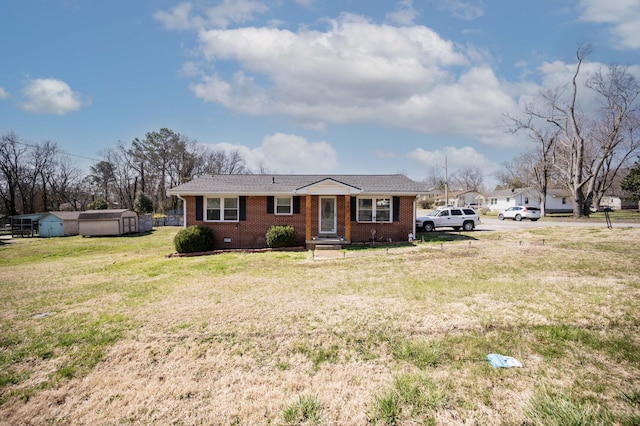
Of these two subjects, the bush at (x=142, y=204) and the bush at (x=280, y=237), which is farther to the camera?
the bush at (x=142, y=204)

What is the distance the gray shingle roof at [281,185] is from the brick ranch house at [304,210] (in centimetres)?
5

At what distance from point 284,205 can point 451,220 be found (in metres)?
12.3

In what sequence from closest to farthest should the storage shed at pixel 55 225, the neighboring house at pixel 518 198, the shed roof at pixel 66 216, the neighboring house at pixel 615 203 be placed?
the storage shed at pixel 55 225 → the shed roof at pixel 66 216 → the neighboring house at pixel 518 198 → the neighboring house at pixel 615 203

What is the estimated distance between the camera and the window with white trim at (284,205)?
52.7 feet

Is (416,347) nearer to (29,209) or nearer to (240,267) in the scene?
(240,267)

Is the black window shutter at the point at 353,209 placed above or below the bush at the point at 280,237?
above

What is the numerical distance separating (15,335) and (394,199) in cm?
1472

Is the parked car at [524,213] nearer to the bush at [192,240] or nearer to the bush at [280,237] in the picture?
the bush at [280,237]

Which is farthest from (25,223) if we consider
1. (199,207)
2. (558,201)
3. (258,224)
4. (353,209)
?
(558,201)

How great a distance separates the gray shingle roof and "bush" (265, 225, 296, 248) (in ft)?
6.37

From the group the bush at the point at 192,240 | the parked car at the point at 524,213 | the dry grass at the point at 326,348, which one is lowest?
the dry grass at the point at 326,348

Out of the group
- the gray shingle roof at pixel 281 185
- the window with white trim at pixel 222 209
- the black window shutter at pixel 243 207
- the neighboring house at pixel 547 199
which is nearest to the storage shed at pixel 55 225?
the gray shingle roof at pixel 281 185

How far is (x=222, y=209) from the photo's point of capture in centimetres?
1602

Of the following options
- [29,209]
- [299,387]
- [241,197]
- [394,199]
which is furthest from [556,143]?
[29,209]
